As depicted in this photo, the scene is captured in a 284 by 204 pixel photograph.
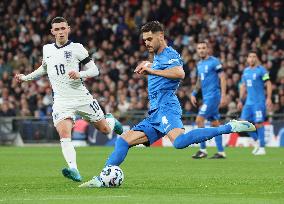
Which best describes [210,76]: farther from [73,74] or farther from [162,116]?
[162,116]

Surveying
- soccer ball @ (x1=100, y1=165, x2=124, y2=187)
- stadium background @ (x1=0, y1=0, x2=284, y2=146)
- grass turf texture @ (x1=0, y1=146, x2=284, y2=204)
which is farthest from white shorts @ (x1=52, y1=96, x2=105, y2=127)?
stadium background @ (x1=0, y1=0, x2=284, y2=146)

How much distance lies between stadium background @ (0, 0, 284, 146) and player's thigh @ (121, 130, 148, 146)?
1510 cm

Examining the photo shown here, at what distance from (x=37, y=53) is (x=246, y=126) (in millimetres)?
22625

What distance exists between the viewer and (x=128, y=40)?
105 feet

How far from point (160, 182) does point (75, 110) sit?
1.97 meters

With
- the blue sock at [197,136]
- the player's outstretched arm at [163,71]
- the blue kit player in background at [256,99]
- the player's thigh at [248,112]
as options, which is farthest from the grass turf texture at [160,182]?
the player's thigh at [248,112]

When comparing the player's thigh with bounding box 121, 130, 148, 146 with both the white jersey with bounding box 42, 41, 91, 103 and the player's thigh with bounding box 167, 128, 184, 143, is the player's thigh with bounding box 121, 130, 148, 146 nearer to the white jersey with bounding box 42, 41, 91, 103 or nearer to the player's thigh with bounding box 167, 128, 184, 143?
the player's thigh with bounding box 167, 128, 184, 143

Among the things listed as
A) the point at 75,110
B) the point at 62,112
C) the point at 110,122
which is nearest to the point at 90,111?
the point at 75,110

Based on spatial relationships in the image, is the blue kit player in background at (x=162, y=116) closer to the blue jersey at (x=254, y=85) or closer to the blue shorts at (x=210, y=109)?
the blue shorts at (x=210, y=109)

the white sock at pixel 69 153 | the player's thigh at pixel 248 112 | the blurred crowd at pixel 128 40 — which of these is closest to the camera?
the white sock at pixel 69 153

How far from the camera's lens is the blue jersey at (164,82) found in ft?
37.2

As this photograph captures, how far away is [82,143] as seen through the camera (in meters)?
28.5

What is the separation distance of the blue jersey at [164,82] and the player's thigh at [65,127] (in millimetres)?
1984

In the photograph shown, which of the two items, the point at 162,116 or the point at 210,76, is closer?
the point at 162,116
